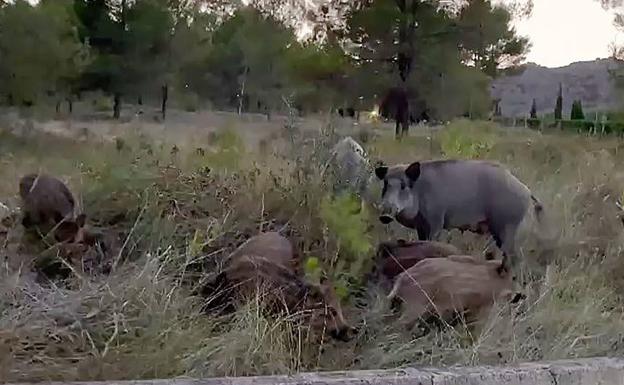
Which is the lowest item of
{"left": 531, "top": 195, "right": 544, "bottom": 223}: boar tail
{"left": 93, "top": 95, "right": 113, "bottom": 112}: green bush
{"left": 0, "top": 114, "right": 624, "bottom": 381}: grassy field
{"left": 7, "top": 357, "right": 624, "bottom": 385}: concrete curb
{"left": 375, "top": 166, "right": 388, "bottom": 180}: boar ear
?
{"left": 7, "top": 357, "right": 624, "bottom": 385}: concrete curb

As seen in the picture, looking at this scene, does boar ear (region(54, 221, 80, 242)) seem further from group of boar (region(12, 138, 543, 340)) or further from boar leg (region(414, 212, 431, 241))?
boar leg (region(414, 212, 431, 241))

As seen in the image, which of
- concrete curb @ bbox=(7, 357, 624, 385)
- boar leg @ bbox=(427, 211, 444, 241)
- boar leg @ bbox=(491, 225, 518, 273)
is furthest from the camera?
boar leg @ bbox=(427, 211, 444, 241)

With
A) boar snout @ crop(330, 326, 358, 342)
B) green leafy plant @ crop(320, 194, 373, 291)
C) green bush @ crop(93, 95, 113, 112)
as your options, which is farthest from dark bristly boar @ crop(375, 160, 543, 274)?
green bush @ crop(93, 95, 113, 112)

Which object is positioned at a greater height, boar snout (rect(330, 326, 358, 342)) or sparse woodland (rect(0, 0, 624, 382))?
sparse woodland (rect(0, 0, 624, 382))

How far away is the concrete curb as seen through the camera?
8.84 ft

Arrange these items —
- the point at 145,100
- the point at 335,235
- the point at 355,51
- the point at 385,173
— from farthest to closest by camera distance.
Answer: the point at 145,100 → the point at 355,51 → the point at 385,173 → the point at 335,235

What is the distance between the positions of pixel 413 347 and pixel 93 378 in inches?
48.6

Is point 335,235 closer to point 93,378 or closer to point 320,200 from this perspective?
point 320,200

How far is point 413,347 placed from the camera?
322 cm

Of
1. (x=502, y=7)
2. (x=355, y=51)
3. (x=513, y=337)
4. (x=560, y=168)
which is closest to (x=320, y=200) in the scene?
(x=513, y=337)

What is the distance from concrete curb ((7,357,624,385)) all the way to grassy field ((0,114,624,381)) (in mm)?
154

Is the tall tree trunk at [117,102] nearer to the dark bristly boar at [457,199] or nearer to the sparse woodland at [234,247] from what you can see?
the sparse woodland at [234,247]

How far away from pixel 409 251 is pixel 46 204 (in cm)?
179

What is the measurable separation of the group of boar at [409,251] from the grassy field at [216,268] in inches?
4.0
